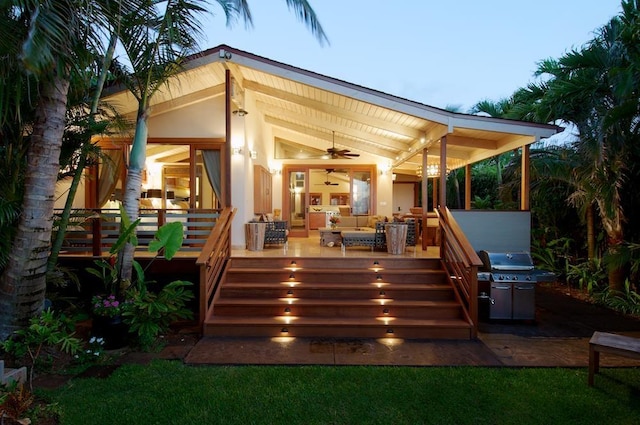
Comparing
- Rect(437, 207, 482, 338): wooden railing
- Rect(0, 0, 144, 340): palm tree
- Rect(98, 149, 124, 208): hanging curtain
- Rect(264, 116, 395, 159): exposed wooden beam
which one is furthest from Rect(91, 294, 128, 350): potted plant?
Rect(264, 116, 395, 159): exposed wooden beam

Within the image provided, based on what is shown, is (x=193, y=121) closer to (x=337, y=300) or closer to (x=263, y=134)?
(x=263, y=134)

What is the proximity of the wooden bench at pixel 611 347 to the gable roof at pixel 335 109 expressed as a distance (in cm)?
377

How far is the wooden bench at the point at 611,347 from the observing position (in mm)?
3400

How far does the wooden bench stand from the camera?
3400mm

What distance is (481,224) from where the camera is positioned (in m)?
6.44

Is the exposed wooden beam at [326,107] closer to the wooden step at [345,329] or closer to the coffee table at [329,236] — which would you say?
→ the coffee table at [329,236]

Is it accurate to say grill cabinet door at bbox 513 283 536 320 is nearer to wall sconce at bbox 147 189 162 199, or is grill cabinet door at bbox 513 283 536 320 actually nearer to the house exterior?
the house exterior

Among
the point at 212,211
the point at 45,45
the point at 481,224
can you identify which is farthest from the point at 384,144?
the point at 45,45

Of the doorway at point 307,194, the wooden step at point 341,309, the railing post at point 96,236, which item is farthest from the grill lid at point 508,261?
the doorway at point 307,194

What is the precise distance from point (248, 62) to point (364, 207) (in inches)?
284

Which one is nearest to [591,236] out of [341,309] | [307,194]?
[341,309]

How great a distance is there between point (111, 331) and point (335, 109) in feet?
18.5

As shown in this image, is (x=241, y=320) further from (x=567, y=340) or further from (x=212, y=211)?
(x=567, y=340)

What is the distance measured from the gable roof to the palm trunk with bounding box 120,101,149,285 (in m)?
1.46
